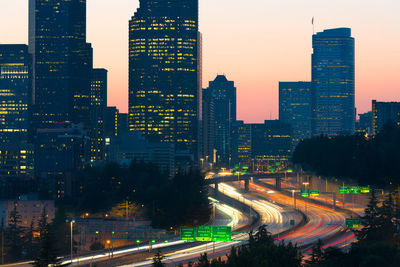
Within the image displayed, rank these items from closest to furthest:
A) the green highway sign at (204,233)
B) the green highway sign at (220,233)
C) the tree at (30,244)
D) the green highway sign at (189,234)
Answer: the green highway sign at (204,233) → the green highway sign at (220,233) → the green highway sign at (189,234) → the tree at (30,244)

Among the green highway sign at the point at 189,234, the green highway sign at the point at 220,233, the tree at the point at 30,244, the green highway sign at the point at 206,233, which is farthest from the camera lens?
the tree at the point at 30,244

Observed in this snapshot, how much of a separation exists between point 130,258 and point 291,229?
2642 inches

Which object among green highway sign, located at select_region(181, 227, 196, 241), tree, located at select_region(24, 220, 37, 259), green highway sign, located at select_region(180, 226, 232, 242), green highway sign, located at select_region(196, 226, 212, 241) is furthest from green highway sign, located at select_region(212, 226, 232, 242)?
tree, located at select_region(24, 220, 37, 259)

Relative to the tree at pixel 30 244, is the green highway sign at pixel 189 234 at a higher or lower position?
higher

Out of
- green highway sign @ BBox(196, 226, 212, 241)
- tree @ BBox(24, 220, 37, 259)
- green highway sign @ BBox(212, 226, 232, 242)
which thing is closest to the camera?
green highway sign @ BBox(196, 226, 212, 241)

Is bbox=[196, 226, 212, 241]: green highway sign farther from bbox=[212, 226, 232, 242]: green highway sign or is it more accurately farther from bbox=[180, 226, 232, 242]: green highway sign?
bbox=[212, 226, 232, 242]: green highway sign

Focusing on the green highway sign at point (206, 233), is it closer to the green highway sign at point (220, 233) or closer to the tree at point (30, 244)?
the green highway sign at point (220, 233)

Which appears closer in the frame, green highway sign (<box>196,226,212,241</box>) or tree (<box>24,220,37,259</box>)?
green highway sign (<box>196,226,212,241</box>)

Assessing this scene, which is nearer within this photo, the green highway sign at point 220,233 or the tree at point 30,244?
the green highway sign at point 220,233

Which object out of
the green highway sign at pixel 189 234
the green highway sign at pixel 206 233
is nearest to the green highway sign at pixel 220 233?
the green highway sign at pixel 206 233

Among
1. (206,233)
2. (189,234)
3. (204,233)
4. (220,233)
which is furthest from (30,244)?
(220,233)

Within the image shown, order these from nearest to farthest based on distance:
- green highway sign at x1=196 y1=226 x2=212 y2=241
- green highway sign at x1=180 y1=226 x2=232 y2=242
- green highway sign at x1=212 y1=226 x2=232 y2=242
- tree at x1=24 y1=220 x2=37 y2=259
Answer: green highway sign at x1=196 y1=226 x2=212 y2=241
green highway sign at x1=180 y1=226 x2=232 y2=242
green highway sign at x1=212 y1=226 x2=232 y2=242
tree at x1=24 y1=220 x2=37 y2=259

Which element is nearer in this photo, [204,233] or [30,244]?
[204,233]

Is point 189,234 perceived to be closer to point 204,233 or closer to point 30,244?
point 204,233
